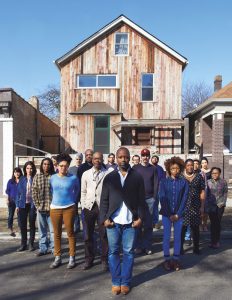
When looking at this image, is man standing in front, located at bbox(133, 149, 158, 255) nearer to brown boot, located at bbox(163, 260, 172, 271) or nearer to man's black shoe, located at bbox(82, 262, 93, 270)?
brown boot, located at bbox(163, 260, 172, 271)

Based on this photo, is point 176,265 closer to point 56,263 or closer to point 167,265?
point 167,265

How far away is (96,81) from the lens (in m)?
19.9

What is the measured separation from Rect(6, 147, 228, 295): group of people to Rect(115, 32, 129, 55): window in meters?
12.6

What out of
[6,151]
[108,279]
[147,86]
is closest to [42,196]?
[108,279]

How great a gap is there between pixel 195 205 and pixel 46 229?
109 inches

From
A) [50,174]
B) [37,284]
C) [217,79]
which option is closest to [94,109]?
[217,79]

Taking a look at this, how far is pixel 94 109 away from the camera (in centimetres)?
1927

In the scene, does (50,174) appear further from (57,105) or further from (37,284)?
(57,105)

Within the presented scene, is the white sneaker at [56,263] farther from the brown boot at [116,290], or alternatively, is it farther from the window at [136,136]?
the window at [136,136]

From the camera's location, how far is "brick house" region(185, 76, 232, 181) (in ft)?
54.5

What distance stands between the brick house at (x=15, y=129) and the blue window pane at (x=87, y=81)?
3.20 m

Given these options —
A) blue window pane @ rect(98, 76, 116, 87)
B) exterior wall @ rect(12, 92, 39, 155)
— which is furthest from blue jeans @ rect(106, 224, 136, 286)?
blue window pane @ rect(98, 76, 116, 87)

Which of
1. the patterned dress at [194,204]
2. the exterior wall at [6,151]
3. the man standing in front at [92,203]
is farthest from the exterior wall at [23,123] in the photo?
the patterned dress at [194,204]

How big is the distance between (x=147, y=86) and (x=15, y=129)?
7.32 metres
